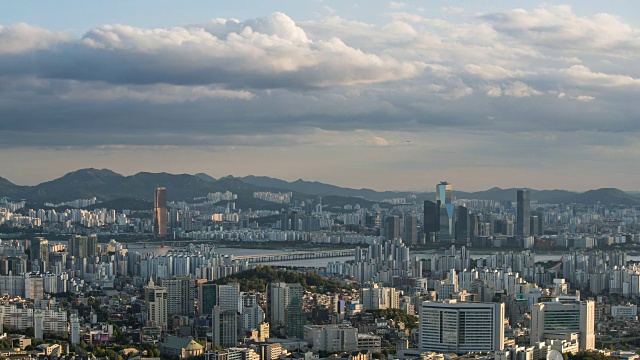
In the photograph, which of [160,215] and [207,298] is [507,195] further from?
[207,298]

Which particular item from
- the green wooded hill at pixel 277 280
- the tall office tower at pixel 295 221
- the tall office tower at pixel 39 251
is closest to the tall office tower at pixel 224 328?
the green wooded hill at pixel 277 280

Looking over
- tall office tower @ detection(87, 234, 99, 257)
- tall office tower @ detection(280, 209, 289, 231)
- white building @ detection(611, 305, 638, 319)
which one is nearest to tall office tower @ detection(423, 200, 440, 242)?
tall office tower @ detection(280, 209, 289, 231)

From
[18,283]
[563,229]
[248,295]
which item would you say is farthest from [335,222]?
[248,295]

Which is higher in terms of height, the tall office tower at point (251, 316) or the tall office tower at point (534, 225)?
the tall office tower at point (534, 225)

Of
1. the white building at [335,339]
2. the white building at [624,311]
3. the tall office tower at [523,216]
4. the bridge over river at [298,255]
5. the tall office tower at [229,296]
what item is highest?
the tall office tower at [523,216]

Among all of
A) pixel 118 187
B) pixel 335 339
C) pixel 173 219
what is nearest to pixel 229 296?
pixel 335 339

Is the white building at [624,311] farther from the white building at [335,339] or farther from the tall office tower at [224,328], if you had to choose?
the tall office tower at [224,328]
